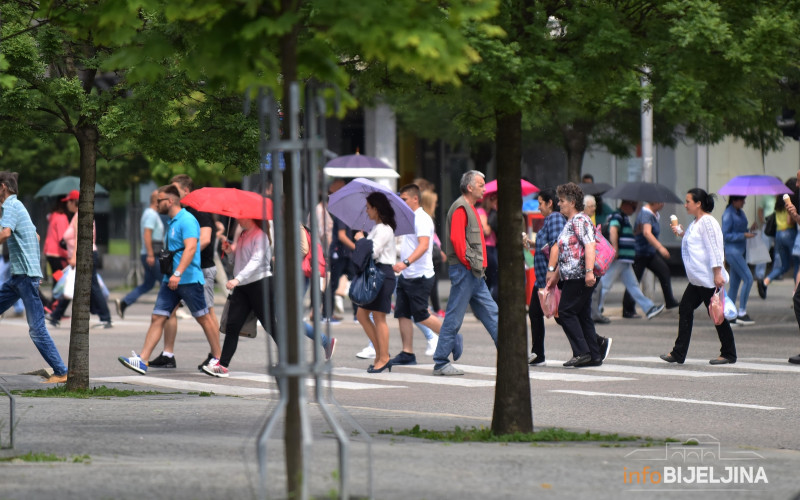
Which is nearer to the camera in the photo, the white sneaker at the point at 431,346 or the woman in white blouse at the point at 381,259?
the woman in white blouse at the point at 381,259

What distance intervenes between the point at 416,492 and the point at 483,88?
2483mm


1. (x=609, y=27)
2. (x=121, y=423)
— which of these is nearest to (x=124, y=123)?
(x=121, y=423)

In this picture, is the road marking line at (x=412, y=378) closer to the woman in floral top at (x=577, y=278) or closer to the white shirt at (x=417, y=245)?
the white shirt at (x=417, y=245)

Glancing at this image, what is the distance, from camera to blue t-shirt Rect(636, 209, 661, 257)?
20.2 meters

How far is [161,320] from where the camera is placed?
13.8 m

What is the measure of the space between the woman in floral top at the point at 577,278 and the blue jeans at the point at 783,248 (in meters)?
7.74

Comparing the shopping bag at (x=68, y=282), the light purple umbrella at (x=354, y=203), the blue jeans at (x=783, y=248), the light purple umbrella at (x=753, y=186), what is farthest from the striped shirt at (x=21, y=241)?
the blue jeans at (x=783, y=248)

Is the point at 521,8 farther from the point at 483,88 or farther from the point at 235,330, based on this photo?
the point at 235,330

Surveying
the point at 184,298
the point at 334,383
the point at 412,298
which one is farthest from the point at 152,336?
the point at 412,298

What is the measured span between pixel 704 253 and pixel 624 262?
5.75 meters

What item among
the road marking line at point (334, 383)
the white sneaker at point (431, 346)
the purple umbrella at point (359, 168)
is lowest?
the road marking line at point (334, 383)

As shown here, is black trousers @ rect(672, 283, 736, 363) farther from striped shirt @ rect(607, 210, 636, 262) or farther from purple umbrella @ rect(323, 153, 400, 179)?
purple umbrella @ rect(323, 153, 400, 179)

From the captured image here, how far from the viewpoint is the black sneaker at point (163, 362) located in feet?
46.3

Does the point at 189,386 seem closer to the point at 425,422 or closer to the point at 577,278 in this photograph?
the point at 425,422
